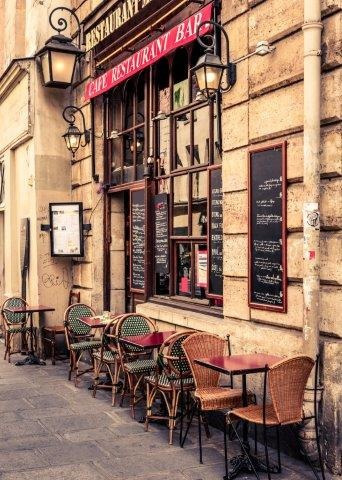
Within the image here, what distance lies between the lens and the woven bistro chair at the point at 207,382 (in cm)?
520

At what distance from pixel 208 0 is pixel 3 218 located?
8.18 m

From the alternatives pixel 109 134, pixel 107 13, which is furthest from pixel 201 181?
pixel 107 13

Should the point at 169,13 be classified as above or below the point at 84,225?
above

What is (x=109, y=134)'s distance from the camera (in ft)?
31.3

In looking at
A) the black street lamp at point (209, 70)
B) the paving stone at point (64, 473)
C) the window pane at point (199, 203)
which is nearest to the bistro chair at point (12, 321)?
the window pane at point (199, 203)

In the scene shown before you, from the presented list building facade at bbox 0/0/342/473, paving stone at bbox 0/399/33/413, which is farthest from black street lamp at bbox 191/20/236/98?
paving stone at bbox 0/399/33/413

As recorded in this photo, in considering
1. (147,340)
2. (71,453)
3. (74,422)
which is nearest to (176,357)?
Result: (147,340)

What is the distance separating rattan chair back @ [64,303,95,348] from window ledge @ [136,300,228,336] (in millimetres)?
1089

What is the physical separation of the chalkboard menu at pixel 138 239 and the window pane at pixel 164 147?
1.58ft

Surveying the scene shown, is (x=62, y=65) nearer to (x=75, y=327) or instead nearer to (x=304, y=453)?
(x=75, y=327)

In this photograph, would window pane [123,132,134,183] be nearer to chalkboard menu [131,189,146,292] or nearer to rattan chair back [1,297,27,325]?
chalkboard menu [131,189,146,292]

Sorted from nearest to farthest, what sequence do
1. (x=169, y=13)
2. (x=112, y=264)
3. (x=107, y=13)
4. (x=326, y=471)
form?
(x=326, y=471) → (x=169, y=13) → (x=107, y=13) → (x=112, y=264)

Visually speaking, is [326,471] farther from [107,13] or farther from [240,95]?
[107,13]

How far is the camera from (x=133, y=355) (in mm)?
7008
